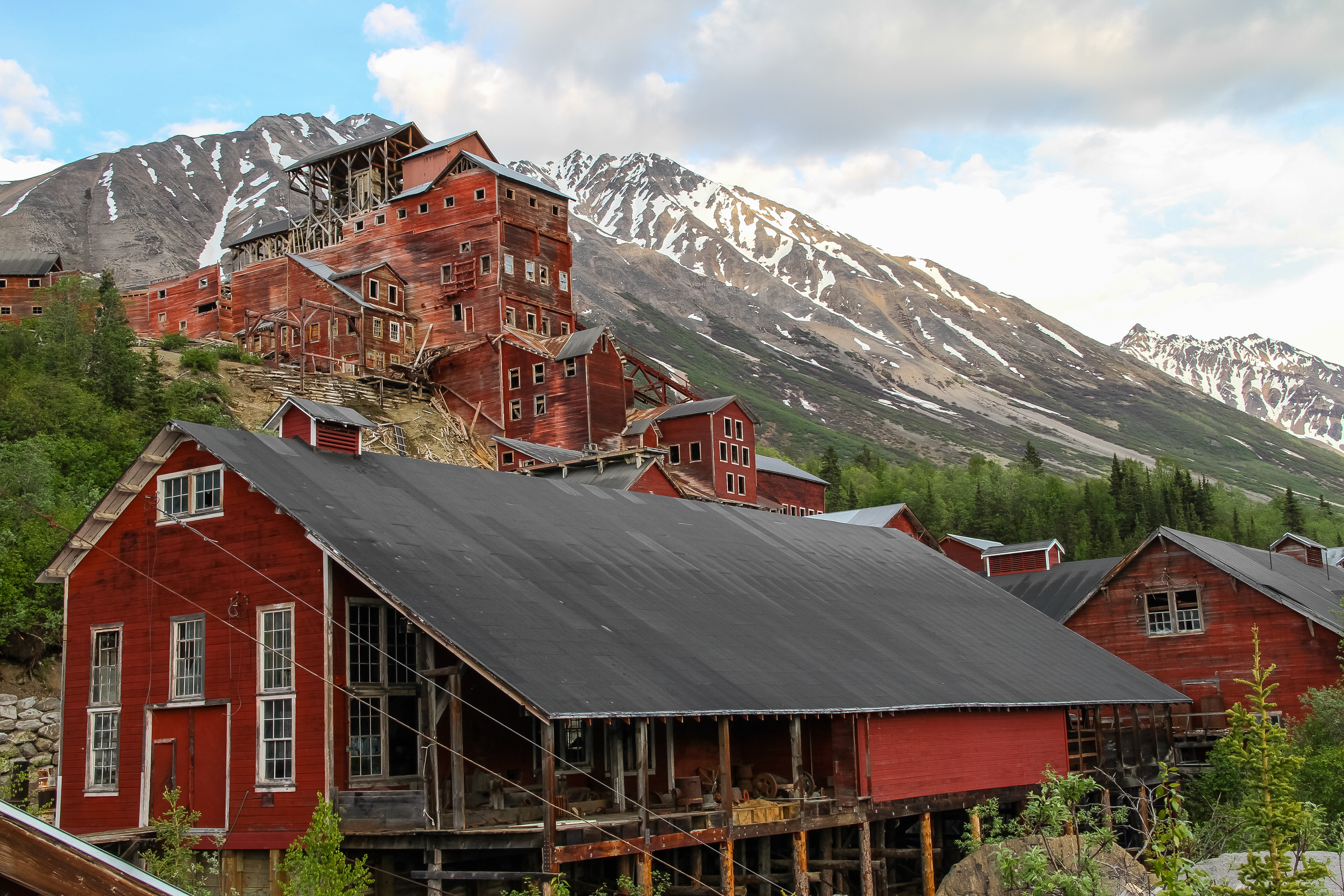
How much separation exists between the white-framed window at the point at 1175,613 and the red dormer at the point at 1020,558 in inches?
414

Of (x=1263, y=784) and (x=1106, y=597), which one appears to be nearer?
(x=1263, y=784)

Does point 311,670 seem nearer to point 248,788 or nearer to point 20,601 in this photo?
point 248,788

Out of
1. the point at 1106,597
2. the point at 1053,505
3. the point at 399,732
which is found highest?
the point at 1053,505

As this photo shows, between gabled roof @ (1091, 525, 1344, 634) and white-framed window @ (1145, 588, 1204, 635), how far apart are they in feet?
4.95

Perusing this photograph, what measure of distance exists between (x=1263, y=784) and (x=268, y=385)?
2461 inches

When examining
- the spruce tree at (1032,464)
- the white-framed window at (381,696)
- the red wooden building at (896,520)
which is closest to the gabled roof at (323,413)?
the white-framed window at (381,696)

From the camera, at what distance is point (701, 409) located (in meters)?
68.4

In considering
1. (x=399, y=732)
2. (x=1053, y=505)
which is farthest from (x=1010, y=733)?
(x=1053, y=505)

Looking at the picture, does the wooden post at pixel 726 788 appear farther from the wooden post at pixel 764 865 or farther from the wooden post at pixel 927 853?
the wooden post at pixel 927 853

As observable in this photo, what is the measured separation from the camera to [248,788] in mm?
22531

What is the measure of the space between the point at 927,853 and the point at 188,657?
15.9 meters

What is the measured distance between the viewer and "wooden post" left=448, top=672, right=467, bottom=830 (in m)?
20.1

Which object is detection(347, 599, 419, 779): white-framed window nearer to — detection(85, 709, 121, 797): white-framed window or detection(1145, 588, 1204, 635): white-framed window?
detection(85, 709, 121, 797): white-framed window

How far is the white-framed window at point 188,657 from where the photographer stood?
23969 millimetres
